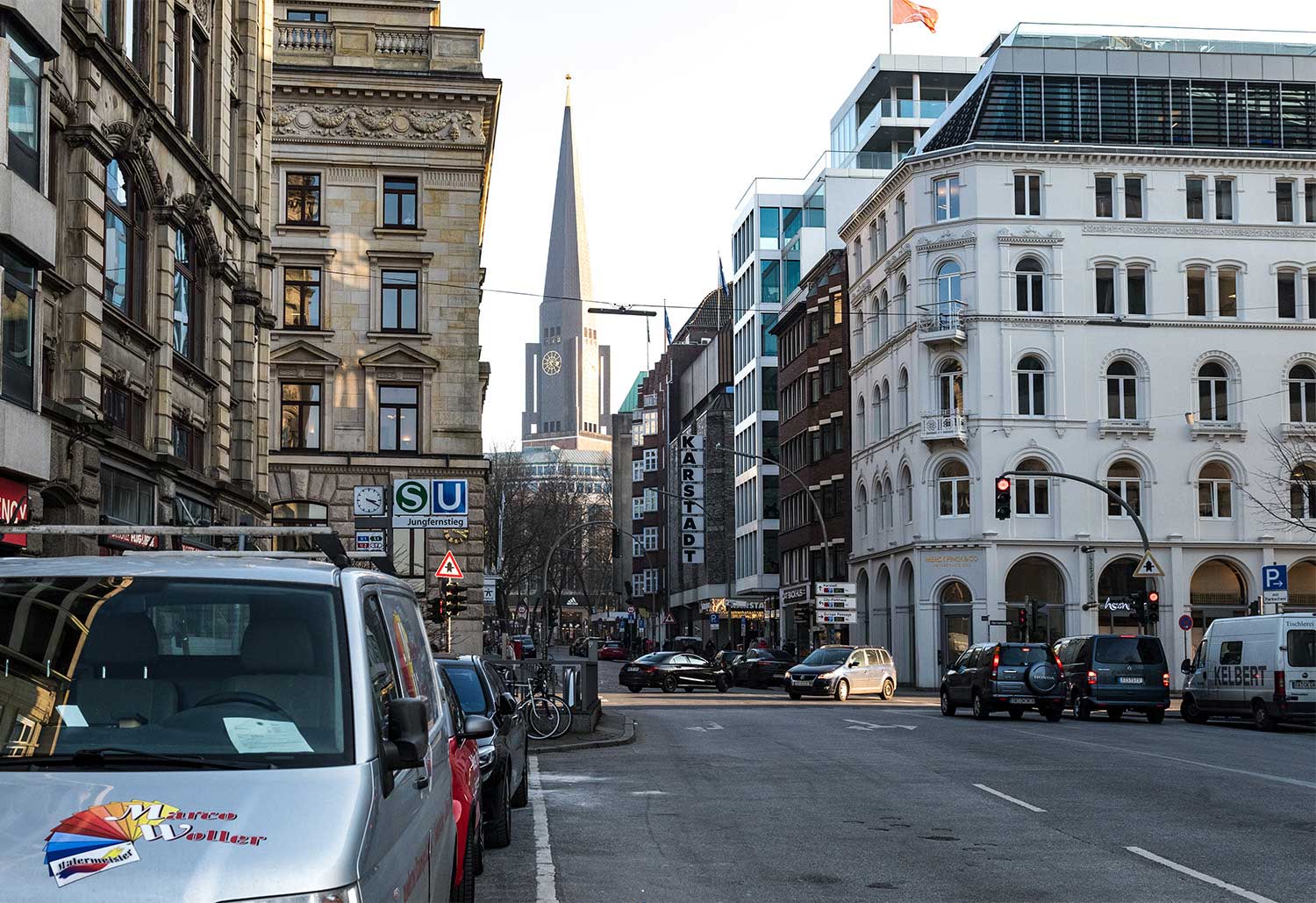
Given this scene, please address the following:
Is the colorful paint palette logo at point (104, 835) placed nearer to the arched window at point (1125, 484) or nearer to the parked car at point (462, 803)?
the parked car at point (462, 803)

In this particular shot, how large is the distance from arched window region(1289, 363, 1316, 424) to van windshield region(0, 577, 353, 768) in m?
62.7

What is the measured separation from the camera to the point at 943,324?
208 feet

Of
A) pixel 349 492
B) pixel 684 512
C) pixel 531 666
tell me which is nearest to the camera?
pixel 531 666

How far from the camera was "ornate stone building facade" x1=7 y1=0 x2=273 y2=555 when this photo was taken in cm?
2227

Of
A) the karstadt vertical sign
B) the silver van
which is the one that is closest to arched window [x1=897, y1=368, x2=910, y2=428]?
the karstadt vertical sign

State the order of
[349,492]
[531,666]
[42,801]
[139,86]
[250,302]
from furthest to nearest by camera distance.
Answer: [349,492]
[250,302]
[531,666]
[139,86]
[42,801]

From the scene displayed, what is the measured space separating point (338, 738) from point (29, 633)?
114cm

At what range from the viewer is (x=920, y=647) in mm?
63438

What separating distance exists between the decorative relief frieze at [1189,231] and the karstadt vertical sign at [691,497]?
118 ft

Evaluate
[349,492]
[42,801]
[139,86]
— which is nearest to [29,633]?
[42,801]

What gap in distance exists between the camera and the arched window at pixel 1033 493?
6225cm

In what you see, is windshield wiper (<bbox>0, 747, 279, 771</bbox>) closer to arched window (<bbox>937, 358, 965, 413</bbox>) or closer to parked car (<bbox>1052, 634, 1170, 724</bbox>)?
parked car (<bbox>1052, 634, 1170, 724</bbox>)

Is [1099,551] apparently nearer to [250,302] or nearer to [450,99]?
[450,99]

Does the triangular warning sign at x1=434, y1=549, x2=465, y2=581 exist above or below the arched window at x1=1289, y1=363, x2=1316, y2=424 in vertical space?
below
